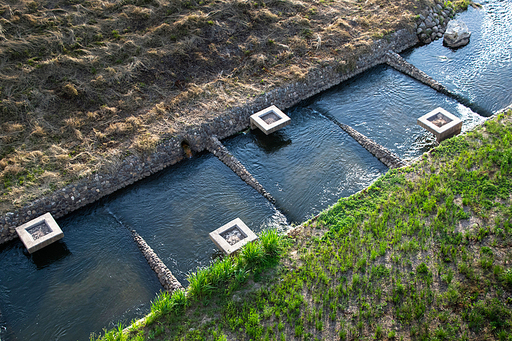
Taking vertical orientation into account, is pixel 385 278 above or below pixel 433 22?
below

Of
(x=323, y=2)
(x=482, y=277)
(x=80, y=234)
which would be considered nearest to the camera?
(x=482, y=277)

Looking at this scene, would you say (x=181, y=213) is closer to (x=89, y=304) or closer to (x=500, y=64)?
(x=89, y=304)

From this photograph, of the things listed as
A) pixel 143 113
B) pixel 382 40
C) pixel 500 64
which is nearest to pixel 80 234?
pixel 143 113

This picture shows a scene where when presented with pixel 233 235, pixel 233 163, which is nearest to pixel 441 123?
pixel 233 163

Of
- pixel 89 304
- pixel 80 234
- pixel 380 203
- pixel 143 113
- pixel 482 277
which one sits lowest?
pixel 482 277

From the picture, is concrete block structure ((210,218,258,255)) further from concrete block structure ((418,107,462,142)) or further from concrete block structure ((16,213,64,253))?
concrete block structure ((418,107,462,142))

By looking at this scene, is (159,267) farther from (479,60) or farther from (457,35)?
(457,35)
